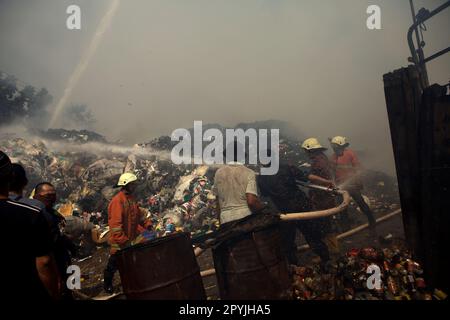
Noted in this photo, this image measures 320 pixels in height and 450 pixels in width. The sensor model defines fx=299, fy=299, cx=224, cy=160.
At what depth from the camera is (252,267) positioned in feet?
12.6

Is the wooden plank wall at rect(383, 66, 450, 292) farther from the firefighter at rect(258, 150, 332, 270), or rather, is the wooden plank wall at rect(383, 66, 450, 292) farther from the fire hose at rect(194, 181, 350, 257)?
the firefighter at rect(258, 150, 332, 270)

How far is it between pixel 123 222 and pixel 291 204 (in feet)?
9.51

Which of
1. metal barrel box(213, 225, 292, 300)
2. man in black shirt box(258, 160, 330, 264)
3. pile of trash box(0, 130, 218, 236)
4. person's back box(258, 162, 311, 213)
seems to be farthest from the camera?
pile of trash box(0, 130, 218, 236)

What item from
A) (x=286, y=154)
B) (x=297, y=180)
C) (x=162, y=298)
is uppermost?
(x=286, y=154)

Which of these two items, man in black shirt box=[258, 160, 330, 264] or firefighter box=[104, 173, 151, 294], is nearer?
firefighter box=[104, 173, 151, 294]

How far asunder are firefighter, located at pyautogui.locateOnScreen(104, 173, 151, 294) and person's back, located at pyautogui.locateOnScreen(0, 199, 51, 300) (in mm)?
2473

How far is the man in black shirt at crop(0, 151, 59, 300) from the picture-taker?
193 centimetres

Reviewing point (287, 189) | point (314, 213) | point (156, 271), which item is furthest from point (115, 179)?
point (314, 213)

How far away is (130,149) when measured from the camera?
13195 mm

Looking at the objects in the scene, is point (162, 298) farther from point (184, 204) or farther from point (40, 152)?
point (40, 152)

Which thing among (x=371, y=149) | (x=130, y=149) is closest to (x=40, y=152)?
(x=130, y=149)

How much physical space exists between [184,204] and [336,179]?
4.52 meters

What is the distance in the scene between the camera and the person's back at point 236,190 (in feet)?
15.0

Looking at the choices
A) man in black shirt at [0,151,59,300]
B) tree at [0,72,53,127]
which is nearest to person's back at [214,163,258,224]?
man in black shirt at [0,151,59,300]
